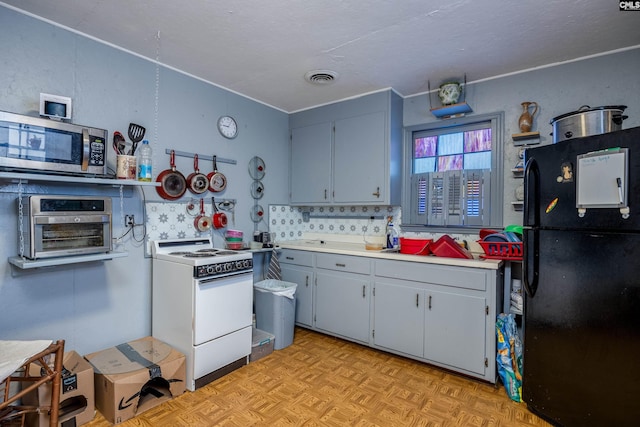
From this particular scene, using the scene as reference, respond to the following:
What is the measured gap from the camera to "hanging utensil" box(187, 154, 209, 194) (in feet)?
9.25

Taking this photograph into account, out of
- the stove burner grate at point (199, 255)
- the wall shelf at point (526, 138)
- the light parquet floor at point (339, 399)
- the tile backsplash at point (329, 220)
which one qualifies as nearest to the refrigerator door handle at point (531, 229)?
the wall shelf at point (526, 138)

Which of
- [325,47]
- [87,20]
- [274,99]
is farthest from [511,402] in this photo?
[87,20]

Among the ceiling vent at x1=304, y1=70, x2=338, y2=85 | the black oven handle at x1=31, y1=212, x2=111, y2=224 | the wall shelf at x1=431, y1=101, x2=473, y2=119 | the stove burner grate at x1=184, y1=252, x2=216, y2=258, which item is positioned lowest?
the stove burner grate at x1=184, y1=252, x2=216, y2=258

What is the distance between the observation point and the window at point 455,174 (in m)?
2.87

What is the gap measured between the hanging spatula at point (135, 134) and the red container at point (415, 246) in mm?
2288

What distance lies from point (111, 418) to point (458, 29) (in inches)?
125

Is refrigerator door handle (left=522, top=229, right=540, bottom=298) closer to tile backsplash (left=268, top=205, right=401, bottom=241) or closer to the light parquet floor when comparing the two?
the light parquet floor

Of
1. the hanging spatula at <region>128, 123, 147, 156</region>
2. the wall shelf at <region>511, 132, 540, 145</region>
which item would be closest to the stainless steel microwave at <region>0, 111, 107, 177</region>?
the hanging spatula at <region>128, 123, 147, 156</region>

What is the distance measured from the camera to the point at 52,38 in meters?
2.10

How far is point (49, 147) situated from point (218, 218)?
1.38m

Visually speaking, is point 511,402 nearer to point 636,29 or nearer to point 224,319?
point 224,319

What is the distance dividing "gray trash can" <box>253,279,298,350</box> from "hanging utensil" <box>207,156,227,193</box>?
0.98 metres

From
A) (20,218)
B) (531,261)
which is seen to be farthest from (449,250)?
(20,218)

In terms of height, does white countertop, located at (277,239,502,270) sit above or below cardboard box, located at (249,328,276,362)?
above
